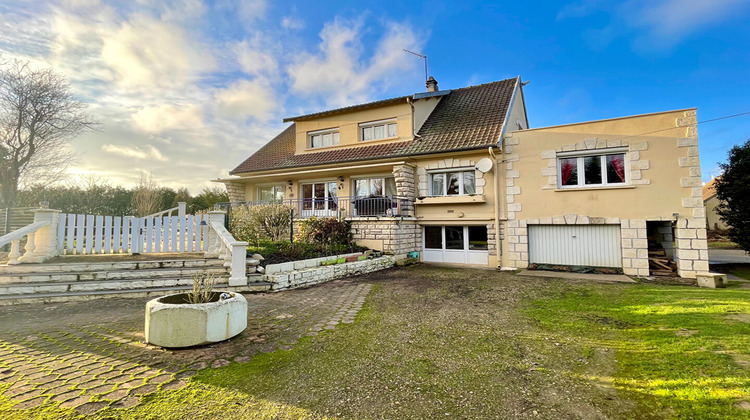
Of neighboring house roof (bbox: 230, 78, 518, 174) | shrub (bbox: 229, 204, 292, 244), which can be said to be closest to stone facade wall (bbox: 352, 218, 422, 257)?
shrub (bbox: 229, 204, 292, 244)

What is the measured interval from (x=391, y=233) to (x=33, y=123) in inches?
802

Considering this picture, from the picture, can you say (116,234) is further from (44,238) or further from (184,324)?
Result: (184,324)

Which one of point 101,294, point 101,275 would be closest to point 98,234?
point 101,275

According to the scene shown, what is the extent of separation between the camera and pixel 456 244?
12148 millimetres

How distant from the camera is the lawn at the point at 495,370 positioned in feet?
7.80

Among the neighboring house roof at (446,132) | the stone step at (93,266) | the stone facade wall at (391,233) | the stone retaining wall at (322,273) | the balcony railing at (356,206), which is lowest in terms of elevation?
the stone retaining wall at (322,273)

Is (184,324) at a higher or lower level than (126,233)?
lower

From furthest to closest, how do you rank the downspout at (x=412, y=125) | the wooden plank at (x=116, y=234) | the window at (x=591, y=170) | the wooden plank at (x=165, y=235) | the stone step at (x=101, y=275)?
the downspout at (x=412, y=125), the window at (x=591, y=170), the wooden plank at (x=165, y=235), the wooden plank at (x=116, y=234), the stone step at (x=101, y=275)

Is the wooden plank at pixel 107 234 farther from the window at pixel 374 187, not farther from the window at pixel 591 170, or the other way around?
the window at pixel 591 170

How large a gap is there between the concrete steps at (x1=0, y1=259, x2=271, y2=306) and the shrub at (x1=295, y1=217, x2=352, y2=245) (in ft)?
13.1

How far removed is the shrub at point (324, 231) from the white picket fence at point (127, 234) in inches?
138

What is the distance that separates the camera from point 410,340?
3961 millimetres

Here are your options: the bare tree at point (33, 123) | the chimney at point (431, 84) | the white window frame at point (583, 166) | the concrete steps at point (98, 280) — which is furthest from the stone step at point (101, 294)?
the bare tree at point (33, 123)

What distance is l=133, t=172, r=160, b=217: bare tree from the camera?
17859mm
